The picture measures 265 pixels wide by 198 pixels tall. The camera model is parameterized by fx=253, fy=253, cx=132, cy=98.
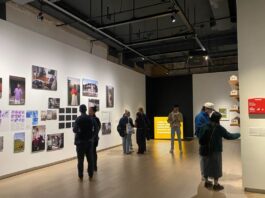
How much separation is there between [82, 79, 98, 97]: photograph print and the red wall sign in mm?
5786

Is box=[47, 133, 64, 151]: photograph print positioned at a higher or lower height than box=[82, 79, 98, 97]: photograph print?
lower

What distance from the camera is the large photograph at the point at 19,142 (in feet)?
20.4

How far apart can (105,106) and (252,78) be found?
21.7 feet

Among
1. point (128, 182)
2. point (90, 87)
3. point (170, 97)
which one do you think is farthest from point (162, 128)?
point (128, 182)

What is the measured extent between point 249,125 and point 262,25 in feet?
6.05

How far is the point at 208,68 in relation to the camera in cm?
1562

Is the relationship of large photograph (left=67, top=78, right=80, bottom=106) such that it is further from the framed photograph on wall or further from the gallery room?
the framed photograph on wall

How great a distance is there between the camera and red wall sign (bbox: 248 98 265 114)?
179 inches

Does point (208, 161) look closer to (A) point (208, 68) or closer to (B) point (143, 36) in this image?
(B) point (143, 36)

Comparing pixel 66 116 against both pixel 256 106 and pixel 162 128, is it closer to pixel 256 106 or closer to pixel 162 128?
pixel 256 106

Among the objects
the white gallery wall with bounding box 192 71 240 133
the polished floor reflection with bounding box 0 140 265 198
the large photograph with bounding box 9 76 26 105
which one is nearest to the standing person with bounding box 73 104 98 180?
the polished floor reflection with bounding box 0 140 265 198

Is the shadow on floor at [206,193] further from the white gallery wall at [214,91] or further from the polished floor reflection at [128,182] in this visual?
the white gallery wall at [214,91]

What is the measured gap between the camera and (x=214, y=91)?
545 inches

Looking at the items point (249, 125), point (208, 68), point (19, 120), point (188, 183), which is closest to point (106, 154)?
point (19, 120)
